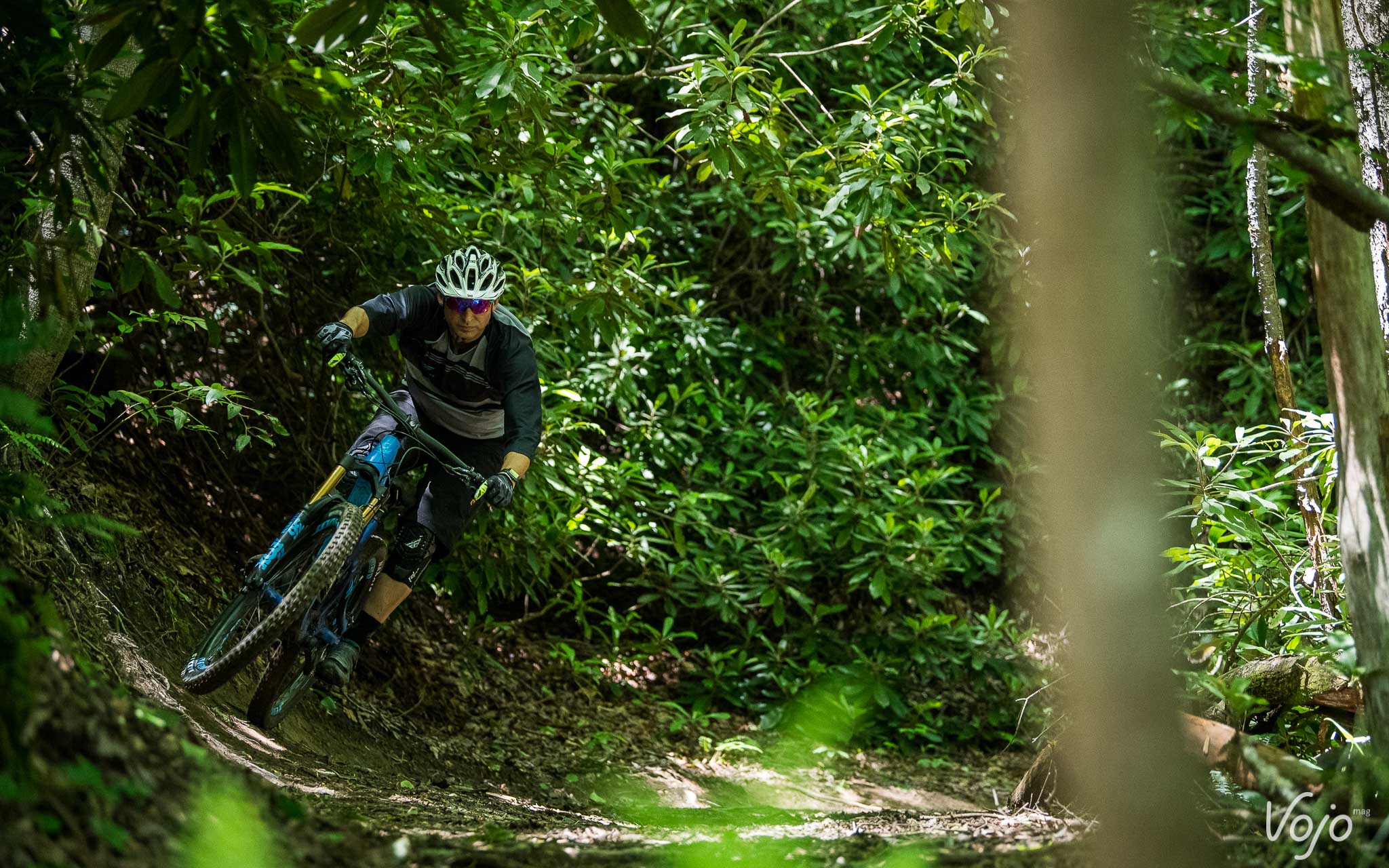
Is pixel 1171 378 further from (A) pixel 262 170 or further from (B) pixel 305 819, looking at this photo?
(B) pixel 305 819

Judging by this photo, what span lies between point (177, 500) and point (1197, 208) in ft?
29.4

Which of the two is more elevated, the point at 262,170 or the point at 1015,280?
the point at 1015,280

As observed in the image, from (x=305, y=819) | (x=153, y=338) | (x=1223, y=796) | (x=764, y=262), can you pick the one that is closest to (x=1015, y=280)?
(x=764, y=262)

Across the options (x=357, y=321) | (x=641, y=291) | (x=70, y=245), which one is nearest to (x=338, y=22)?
(x=70, y=245)

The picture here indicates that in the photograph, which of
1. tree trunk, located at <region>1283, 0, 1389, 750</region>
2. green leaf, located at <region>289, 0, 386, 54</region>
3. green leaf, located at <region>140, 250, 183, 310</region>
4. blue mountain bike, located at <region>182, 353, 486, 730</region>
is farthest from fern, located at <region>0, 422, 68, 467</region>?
tree trunk, located at <region>1283, 0, 1389, 750</region>

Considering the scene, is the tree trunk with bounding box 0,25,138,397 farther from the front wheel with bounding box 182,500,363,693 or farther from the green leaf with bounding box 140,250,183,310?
the front wheel with bounding box 182,500,363,693

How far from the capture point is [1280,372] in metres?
5.41

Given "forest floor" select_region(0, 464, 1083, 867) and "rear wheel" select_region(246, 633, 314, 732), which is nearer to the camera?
"forest floor" select_region(0, 464, 1083, 867)

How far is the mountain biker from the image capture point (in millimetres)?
4953

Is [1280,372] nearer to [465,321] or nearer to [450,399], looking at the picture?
[465,321]

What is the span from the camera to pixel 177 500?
21.1 ft

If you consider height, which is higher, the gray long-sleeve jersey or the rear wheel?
the gray long-sleeve jersey

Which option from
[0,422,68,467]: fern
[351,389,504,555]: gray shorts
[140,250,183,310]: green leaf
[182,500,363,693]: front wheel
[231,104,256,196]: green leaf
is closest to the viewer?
[231,104,256,196]: green leaf

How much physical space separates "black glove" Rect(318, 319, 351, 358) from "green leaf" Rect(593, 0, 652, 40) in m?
1.98
